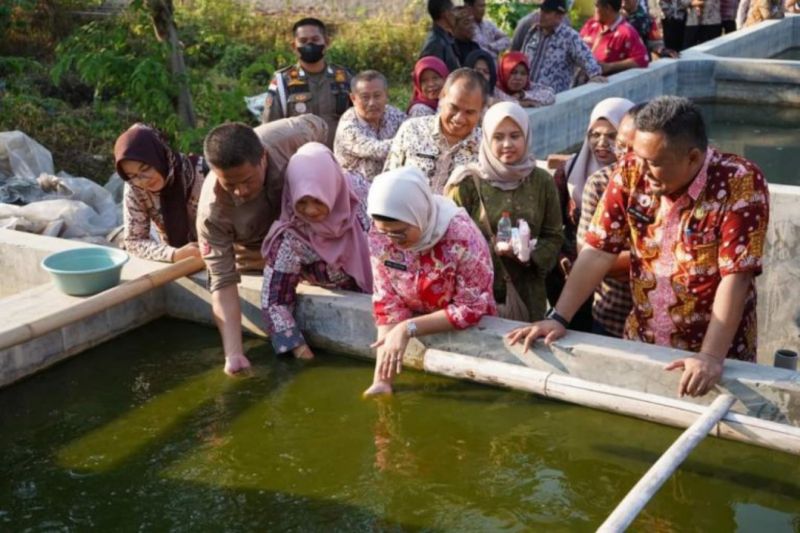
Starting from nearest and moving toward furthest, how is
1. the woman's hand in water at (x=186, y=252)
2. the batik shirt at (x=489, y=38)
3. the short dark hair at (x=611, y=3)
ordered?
the woman's hand in water at (x=186, y=252) < the batik shirt at (x=489, y=38) < the short dark hair at (x=611, y=3)

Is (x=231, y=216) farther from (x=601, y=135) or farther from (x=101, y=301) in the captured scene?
(x=601, y=135)

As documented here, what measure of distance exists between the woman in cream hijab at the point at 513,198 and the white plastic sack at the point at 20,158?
13.2 feet

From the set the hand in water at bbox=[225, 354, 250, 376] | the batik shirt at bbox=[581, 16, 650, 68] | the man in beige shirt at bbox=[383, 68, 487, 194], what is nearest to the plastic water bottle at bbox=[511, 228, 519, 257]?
the man in beige shirt at bbox=[383, 68, 487, 194]

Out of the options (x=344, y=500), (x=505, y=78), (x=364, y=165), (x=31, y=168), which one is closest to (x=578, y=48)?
(x=505, y=78)

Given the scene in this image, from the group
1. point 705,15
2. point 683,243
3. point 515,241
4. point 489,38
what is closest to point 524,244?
point 515,241

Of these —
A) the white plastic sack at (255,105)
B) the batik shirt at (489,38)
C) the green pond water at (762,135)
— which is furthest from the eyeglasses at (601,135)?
the white plastic sack at (255,105)

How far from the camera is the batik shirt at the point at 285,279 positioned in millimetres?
4973

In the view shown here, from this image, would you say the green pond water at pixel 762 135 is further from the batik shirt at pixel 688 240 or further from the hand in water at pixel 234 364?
the hand in water at pixel 234 364

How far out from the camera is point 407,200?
13.2ft

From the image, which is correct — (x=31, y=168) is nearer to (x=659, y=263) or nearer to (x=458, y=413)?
(x=458, y=413)

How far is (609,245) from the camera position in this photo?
13.2 feet

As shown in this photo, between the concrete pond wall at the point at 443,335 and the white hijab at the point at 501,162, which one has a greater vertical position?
the white hijab at the point at 501,162

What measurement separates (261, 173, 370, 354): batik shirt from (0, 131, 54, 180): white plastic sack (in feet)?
10.8

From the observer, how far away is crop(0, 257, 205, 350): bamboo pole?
462 cm
